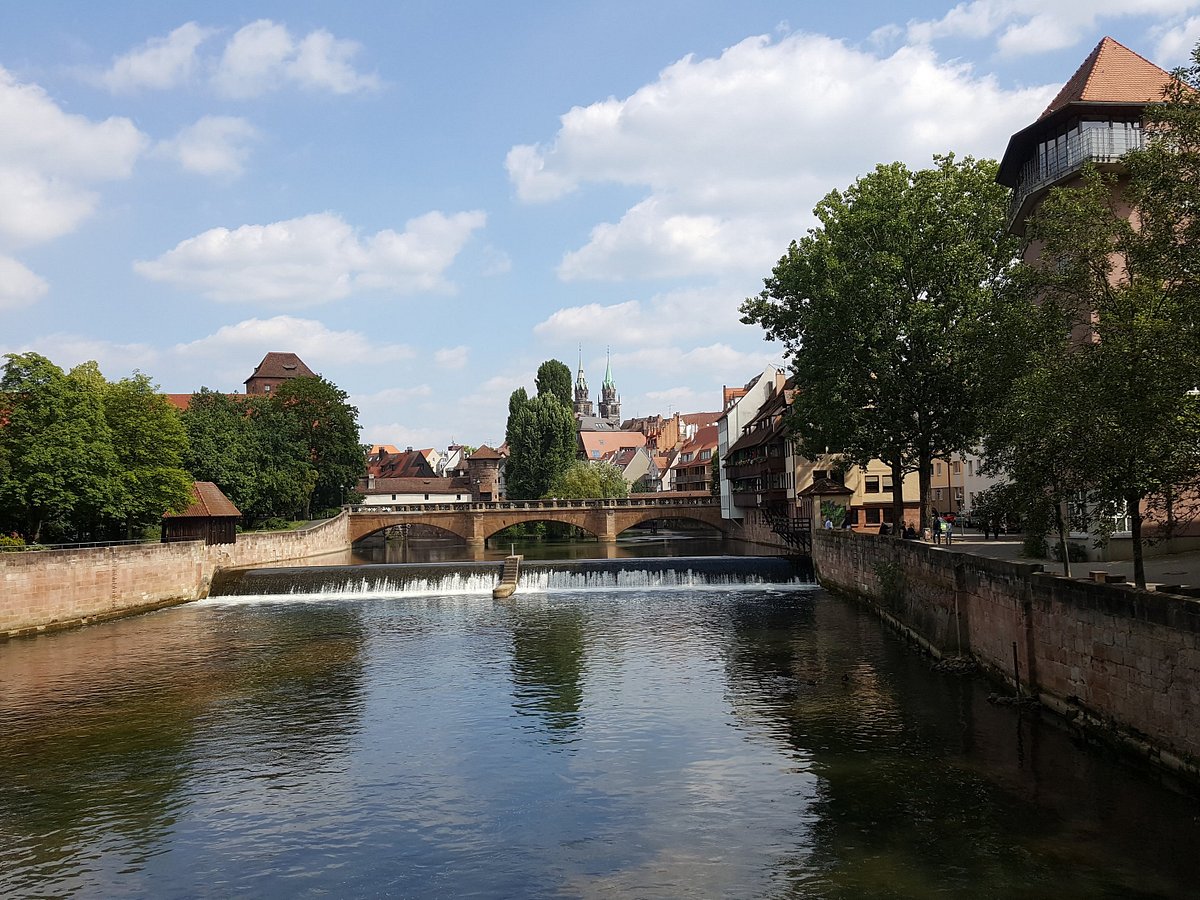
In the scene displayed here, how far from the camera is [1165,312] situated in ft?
57.5

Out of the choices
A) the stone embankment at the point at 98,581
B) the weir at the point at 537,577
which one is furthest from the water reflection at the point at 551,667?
the stone embankment at the point at 98,581

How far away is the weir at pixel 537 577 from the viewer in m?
50.3

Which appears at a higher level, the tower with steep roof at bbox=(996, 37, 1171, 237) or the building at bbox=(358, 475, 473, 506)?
the tower with steep roof at bbox=(996, 37, 1171, 237)

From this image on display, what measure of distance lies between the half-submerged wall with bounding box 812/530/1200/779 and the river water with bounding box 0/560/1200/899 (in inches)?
31.6

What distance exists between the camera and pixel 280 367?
139 m

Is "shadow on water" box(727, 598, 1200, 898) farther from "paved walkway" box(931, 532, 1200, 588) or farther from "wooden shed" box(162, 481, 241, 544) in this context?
"wooden shed" box(162, 481, 241, 544)

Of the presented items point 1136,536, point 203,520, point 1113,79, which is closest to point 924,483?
point 1113,79

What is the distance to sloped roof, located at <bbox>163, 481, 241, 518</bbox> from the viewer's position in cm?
5435

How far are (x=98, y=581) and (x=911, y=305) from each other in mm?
37562

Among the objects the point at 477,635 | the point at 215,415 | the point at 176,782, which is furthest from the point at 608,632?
the point at 215,415

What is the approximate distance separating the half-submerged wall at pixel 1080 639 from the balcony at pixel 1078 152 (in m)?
14.8

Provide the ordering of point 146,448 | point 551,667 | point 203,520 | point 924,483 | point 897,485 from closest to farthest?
point 551,667 < point 924,483 < point 897,485 < point 146,448 < point 203,520

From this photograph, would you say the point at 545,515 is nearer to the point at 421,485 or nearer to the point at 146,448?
the point at 146,448

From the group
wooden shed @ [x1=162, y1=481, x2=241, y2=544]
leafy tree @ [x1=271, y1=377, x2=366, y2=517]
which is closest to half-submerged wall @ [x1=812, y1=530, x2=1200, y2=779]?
wooden shed @ [x1=162, y1=481, x2=241, y2=544]
